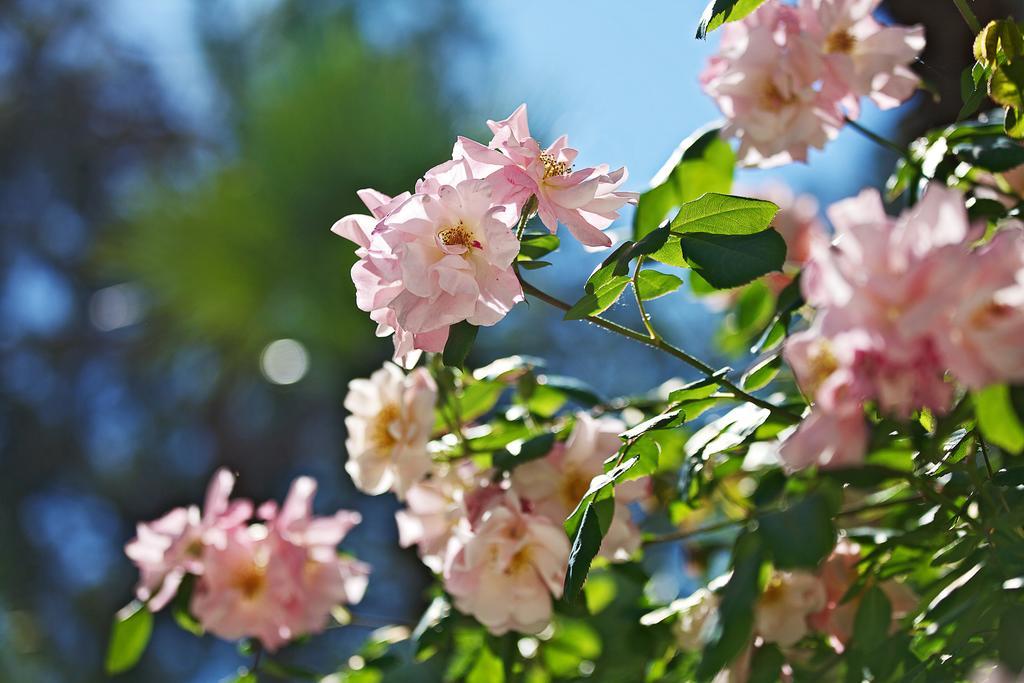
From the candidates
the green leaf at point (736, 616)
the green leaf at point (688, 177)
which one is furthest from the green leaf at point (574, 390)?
the green leaf at point (736, 616)

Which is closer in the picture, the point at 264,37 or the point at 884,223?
the point at 884,223

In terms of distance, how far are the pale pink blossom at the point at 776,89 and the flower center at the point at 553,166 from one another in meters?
0.24

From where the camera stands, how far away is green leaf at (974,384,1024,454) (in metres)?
0.32

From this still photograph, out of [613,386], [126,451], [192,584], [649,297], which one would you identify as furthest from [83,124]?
[649,297]

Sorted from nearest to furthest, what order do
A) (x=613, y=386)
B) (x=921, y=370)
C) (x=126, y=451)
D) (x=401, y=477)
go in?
(x=921, y=370) < (x=401, y=477) < (x=613, y=386) < (x=126, y=451)

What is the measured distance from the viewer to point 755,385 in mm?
525

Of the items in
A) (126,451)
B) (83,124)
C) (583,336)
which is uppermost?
(83,124)

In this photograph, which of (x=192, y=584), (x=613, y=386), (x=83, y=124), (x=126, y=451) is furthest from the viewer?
(x=83, y=124)

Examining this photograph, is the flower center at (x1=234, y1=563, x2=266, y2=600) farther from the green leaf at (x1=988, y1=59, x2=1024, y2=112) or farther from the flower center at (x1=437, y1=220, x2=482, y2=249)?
the green leaf at (x1=988, y1=59, x2=1024, y2=112)

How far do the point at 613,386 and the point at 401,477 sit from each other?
2.08 m

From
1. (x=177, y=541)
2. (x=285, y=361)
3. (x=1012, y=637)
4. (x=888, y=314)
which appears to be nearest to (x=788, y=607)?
(x=1012, y=637)

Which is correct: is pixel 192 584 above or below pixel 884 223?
below

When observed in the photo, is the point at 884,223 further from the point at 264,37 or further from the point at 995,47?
the point at 264,37

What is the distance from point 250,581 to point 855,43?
1.75 ft
